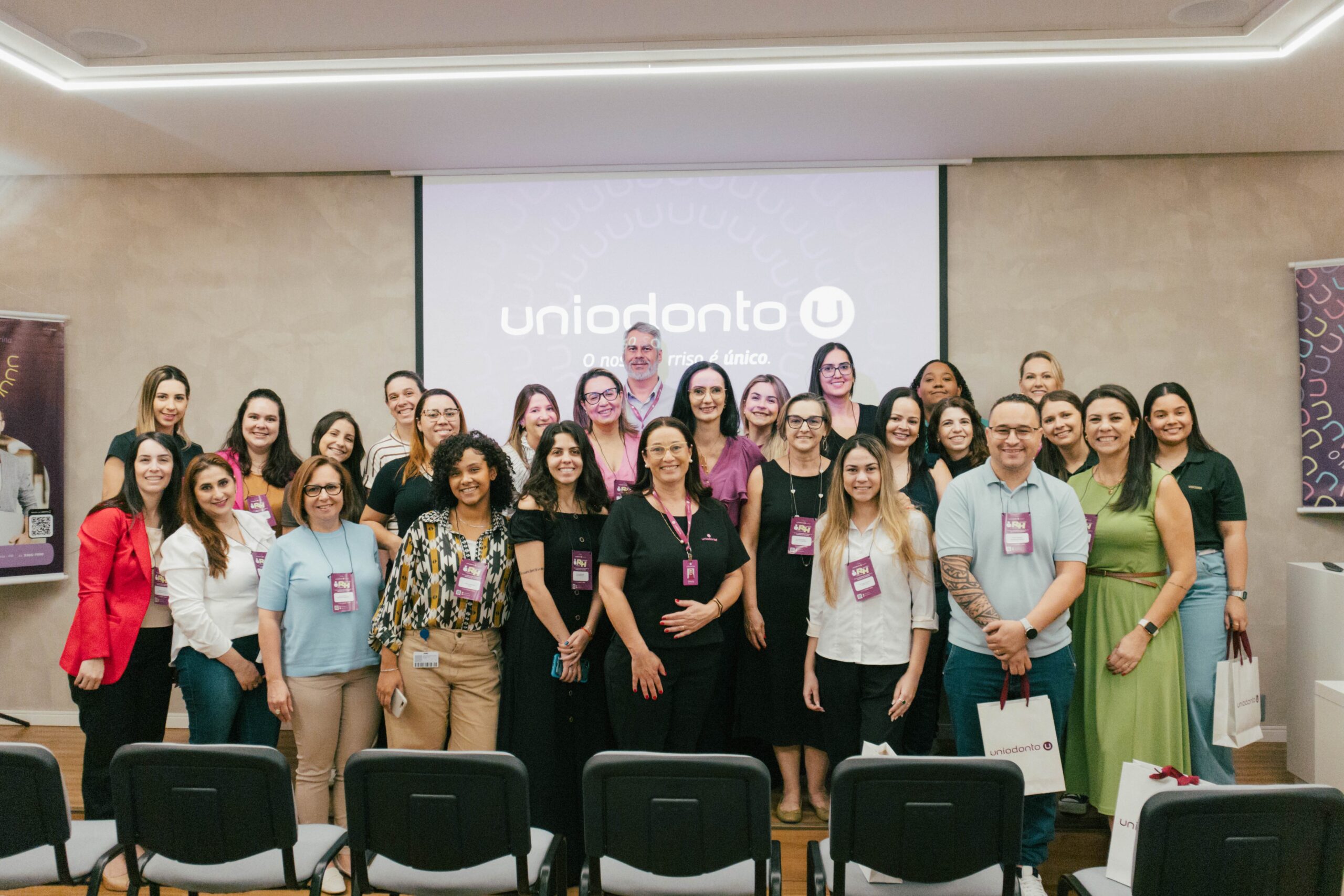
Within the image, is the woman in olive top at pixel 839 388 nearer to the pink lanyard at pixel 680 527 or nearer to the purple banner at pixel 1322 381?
the pink lanyard at pixel 680 527

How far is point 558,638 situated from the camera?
2.65m

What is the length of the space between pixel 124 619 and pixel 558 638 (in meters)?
1.56

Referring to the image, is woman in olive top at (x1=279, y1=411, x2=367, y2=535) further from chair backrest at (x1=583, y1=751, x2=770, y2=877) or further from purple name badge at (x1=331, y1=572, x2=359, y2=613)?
chair backrest at (x1=583, y1=751, x2=770, y2=877)

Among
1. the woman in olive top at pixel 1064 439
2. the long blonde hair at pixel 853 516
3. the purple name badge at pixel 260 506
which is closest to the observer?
the long blonde hair at pixel 853 516

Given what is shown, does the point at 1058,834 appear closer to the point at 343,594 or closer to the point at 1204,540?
the point at 1204,540

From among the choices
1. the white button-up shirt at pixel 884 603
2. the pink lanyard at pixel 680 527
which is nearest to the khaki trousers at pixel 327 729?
the pink lanyard at pixel 680 527

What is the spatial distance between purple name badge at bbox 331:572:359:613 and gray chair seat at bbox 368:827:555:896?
2.85 ft

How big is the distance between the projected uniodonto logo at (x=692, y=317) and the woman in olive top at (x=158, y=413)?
5.92 feet

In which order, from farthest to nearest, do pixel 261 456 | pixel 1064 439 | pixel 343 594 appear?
pixel 261 456, pixel 1064 439, pixel 343 594

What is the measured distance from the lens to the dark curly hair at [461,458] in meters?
2.68

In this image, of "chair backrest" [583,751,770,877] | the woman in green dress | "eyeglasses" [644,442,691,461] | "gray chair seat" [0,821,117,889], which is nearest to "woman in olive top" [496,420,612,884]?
"eyeglasses" [644,442,691,461]

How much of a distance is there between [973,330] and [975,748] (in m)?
2.74

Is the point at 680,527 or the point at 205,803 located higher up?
the point at 680,527

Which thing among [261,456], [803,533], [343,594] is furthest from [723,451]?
[261,456]
